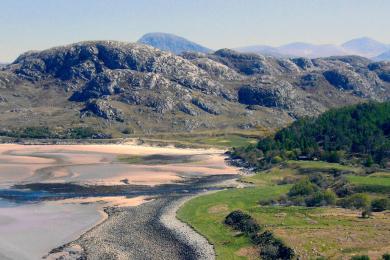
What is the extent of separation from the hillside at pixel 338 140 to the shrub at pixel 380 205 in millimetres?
48077

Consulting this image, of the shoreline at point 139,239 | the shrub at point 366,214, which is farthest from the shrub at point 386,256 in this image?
the shrub at point 366,214

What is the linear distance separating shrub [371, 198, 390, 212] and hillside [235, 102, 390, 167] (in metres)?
48.1

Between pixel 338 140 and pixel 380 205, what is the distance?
254 ft

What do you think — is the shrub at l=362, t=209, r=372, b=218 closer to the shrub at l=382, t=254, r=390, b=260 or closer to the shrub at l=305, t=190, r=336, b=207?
the shrub at l=305, t=190, r=336, b=207

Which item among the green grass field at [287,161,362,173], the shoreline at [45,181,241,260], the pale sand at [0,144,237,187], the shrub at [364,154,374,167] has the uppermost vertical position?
the shrub at [364,154,374,167]

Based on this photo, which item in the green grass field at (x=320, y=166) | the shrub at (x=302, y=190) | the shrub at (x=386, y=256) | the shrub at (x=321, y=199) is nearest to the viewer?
the shrub at (x=386, y=256)

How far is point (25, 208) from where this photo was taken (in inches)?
4289

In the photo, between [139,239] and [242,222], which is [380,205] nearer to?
[242,222]

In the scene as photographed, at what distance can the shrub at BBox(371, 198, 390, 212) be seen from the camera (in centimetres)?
9544

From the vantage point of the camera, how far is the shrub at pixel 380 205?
9544 centimetres

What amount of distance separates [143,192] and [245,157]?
6816 centimetres

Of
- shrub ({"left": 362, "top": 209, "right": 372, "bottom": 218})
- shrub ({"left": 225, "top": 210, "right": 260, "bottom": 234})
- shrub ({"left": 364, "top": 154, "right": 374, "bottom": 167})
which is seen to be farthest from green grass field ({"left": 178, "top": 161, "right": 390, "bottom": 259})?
shrub ({"left": 364, "top": 154, "right": 374, "bottom": 167})

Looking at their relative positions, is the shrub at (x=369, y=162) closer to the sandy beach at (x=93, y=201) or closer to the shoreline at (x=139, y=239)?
the sandy beach at (x=93, y=201)

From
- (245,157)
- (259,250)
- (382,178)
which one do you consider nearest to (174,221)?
(259,250)
